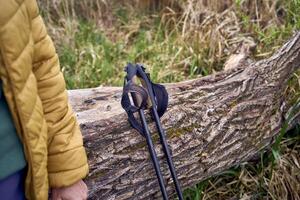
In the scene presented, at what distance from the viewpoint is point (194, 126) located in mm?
2297

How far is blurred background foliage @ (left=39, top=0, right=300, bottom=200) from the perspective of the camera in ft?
8.91

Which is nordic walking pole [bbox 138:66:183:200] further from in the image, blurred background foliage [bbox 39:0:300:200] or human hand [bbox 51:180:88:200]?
human hand [bbox 51:180:88:200]

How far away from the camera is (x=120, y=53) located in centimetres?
438

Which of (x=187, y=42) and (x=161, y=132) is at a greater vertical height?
(x=161, y=132)

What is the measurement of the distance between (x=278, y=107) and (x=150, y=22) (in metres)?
2.25

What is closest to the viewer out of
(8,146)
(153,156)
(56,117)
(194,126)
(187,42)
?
(8,146)

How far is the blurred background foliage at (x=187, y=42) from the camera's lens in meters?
2.72

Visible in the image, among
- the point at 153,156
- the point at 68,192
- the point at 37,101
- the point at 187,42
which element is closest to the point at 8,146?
the point at 37,101

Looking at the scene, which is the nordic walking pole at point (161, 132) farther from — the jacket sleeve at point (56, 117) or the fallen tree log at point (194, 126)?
the jacket sleeve at point (56, 117)

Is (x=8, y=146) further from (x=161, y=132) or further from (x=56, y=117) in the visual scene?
(x=161, y=132)

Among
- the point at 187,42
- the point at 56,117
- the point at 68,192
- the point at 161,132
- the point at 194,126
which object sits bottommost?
the point at 187,42

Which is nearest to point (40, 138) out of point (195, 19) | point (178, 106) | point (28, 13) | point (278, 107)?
point (28, 13)

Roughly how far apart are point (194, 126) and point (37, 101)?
1.08 meters

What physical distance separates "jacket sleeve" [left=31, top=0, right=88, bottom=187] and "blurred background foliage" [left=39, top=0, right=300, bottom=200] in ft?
3.90
